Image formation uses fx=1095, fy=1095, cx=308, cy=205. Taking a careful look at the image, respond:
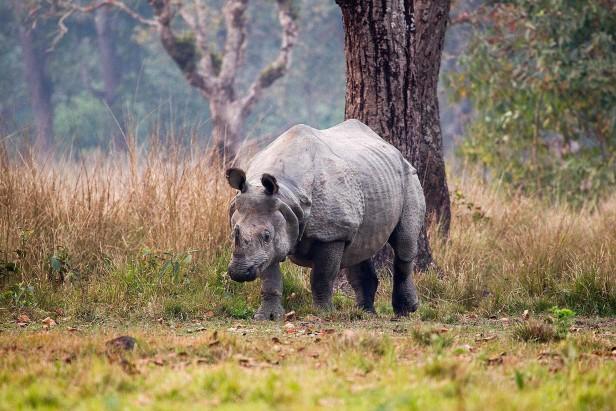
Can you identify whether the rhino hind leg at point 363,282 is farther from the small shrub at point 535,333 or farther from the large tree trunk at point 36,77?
the large tree trunk at point 36,77

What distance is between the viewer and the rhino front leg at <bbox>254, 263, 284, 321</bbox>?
762cm

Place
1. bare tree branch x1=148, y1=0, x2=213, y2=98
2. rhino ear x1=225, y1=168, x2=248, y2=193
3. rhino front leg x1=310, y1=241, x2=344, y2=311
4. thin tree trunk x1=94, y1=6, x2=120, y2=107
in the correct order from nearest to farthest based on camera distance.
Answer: rhino ear x1=225, y1=168, x2=248, y2=193 → rhino front leg x1=310, y1=241, x2=344, y2=311 → bare tree branch x1=148, y1=0, x2=213, y2=98 → thin tree trunk x1=94, y1=6, x2=120, y2=107

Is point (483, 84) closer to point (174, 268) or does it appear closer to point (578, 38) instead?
point (578, 38)

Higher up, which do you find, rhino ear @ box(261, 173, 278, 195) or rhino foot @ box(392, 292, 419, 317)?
rhino ear @ box(261, 173, 278, 195)

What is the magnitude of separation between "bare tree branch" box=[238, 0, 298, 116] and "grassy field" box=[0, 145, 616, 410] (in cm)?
1082

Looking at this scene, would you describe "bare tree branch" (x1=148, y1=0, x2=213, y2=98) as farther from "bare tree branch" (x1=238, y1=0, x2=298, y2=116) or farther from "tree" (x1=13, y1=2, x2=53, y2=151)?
"tree" (x1=13, y1=2, x2=53, y2=151)

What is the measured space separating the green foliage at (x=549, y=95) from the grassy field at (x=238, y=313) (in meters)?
3.50

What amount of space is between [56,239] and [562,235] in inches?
181

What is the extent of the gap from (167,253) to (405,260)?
1.89 meters

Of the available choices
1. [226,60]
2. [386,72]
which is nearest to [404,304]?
[386,72]

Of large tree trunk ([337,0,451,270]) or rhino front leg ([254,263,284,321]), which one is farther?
large tree trunk ([337,0,451,270])

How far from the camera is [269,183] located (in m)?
7.08

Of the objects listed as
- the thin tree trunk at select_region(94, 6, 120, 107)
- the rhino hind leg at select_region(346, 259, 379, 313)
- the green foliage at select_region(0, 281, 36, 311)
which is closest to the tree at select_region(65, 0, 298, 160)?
the thin tree trunk at select_region(94, 6, 120, 107)

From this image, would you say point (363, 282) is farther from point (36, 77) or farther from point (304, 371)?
point (36, 77)
